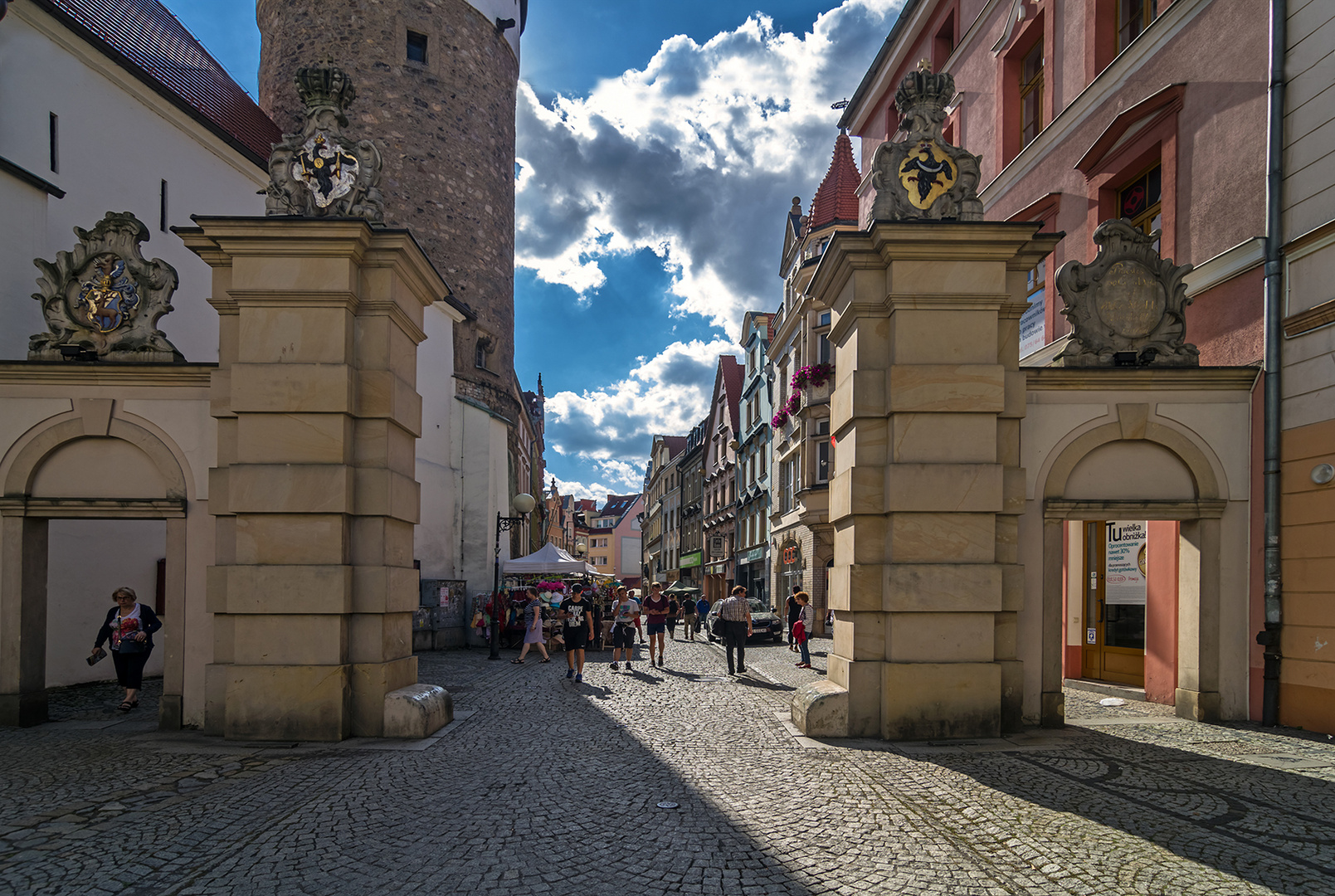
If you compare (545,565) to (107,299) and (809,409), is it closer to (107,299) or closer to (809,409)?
(809,409)

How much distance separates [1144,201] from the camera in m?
11.4

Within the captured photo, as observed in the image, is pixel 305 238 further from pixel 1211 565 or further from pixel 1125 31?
pixel 1125 31

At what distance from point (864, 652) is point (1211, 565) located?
387cm

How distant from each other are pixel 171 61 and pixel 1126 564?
815 inches

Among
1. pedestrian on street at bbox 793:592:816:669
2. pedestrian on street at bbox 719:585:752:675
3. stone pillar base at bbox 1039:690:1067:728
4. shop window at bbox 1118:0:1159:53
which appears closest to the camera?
stone pillar base at bbox 1039:690:1067:728

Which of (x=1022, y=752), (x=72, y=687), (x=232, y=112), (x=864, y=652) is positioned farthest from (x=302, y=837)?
(x=232, y=112)

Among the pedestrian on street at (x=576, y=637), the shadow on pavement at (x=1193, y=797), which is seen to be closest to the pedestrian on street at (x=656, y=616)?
the pedestrian on street at (x=576, y=637)

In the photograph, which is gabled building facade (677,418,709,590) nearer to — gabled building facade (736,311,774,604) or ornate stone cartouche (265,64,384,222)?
gabled building facade (736,311,774,604)

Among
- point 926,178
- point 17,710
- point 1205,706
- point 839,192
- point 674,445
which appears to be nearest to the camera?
point 926,178

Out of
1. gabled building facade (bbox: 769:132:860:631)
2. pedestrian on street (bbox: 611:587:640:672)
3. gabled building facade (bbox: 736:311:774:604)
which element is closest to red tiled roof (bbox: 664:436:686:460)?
gabled building facade (bbox: 736:311:774:604)

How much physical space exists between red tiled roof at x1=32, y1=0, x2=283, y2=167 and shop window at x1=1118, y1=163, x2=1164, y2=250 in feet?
49.9

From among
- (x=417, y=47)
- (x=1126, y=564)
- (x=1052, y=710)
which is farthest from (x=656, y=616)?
(x=417, y=47)

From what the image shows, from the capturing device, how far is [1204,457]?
28.8 ft

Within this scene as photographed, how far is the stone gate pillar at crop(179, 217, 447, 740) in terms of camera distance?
772 centimetres
